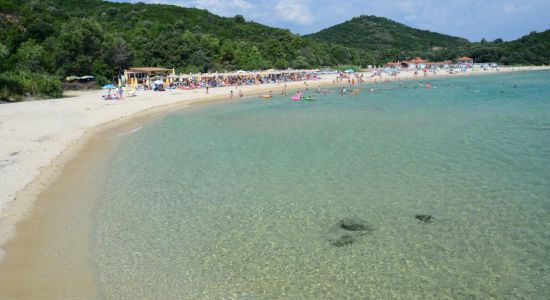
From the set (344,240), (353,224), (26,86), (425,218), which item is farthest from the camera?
(26,86)

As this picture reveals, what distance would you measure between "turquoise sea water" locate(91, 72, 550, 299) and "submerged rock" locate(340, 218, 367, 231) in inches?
7.5

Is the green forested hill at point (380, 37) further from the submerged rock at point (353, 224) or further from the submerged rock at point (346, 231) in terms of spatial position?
the submerged rock at point (346, 231)

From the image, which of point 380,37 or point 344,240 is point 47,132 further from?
point 380,37

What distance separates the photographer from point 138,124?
81.1ft

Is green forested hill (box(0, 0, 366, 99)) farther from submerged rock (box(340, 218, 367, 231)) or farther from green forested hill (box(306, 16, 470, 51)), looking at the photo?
green forested hill (box(306, 16, 470, 51))

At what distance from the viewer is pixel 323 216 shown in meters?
10.1

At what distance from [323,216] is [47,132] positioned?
564 inches

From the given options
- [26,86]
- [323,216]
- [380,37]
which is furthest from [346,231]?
[380,37]

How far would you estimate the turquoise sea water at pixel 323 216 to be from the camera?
7.14 m

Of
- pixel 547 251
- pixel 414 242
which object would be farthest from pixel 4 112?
pixel 547 251

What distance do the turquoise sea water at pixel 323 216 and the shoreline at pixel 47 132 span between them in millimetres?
1672

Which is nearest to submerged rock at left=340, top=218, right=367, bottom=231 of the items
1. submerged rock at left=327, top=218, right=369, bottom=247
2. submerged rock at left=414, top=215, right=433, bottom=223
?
submerged rock at left=327, top=218, right=369, bottom=247

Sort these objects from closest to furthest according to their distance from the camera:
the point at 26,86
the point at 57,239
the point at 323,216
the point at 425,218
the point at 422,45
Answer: the point at 57,239
the point at 425,218
the point at 323,216
the point at 26,86
the point at 422,45

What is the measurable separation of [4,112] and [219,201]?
61.3ft
